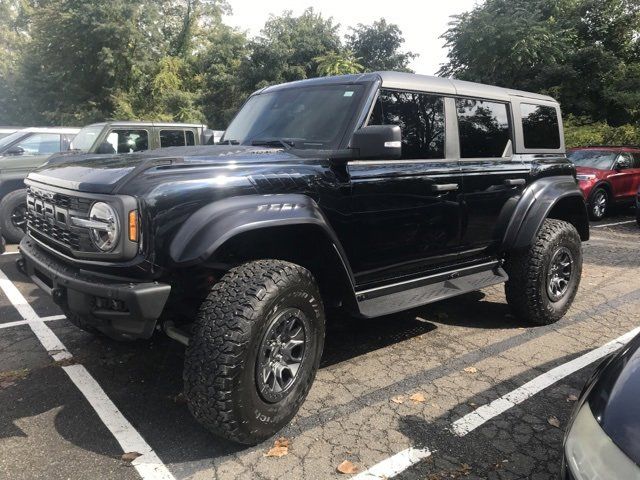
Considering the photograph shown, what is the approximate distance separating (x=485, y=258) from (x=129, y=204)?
3033 millimetres

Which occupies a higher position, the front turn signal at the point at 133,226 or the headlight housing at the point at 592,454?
the front turn signal at the point at 133,226

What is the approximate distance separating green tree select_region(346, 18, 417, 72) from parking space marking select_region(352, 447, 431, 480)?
30.8 meters

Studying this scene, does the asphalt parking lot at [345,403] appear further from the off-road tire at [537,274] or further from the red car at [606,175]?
the red car at [606,175]

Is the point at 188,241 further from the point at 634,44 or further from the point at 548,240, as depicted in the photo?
the point at 634,44

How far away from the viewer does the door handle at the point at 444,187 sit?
3.67m

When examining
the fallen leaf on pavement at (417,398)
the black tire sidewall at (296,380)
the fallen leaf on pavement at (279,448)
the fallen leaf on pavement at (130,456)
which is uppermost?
the black tire sidewall at (296,380)

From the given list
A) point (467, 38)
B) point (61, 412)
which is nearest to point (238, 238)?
point (61, 412)

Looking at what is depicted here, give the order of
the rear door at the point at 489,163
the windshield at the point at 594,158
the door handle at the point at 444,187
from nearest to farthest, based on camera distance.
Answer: the door handle at the point at 444,187, the rear door at the point at 489,163, the windshield at the point at 594,158

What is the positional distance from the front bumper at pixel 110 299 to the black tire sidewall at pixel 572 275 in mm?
3325

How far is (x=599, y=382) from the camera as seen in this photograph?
76.3 inches

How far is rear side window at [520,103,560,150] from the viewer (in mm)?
4613

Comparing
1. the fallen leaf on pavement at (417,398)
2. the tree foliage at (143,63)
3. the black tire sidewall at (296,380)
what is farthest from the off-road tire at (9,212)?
the tree foliage at (143,63)

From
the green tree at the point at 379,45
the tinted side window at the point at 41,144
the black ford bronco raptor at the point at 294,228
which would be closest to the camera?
the black ford bronco raptor at the point at 294,228

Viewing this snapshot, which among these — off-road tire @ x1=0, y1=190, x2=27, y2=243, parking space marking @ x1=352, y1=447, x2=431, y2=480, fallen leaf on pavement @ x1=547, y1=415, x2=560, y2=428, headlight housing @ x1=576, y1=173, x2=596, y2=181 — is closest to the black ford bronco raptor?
parking space marking @ x1=352, y1=447, x2=431, y2=480
